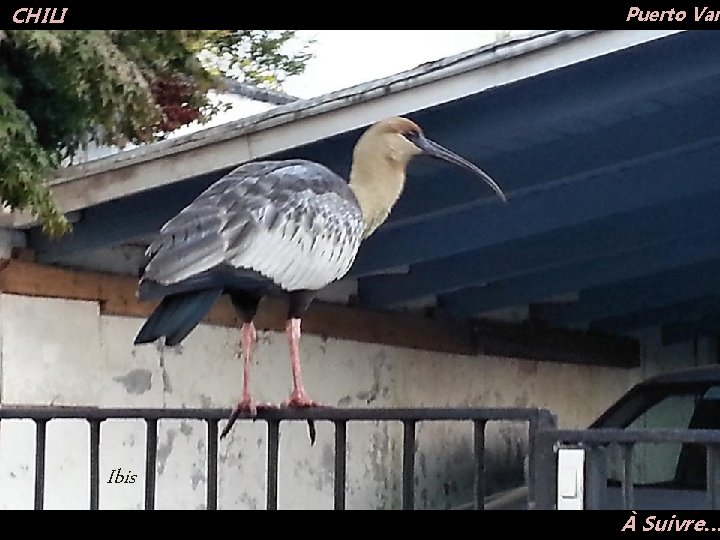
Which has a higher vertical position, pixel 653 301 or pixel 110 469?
pixel 653 301

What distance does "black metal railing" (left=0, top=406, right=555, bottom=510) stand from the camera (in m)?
2.20

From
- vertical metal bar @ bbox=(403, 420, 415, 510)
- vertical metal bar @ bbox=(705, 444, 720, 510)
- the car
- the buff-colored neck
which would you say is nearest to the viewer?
vertical metal bar @ bbox=(705, 444, 720, 510)

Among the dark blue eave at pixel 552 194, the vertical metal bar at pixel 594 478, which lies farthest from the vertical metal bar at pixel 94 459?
the dark blue eave at pixel 552 194

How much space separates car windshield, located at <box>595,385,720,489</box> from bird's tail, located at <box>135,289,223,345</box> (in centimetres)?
215

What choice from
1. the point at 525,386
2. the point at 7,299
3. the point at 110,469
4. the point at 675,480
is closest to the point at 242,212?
the point at 7,299

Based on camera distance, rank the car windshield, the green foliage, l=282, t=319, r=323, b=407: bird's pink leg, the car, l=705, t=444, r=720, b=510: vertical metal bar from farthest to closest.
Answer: the car windshield → the car → the green foliage → l=282, t=319, r=323, b=407: bird's pink leg → l=705, t=444, r=720, b=510: vertical metal bar

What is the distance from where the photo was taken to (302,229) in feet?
8.90

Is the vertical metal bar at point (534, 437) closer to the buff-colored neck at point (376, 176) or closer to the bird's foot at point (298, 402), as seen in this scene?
the bird's foot at point (298, 402)

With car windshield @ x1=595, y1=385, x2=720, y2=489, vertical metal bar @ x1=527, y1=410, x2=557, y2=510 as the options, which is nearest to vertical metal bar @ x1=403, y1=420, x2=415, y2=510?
vertical metal bar @ x1=527, y1=410, x2=557, y2=510

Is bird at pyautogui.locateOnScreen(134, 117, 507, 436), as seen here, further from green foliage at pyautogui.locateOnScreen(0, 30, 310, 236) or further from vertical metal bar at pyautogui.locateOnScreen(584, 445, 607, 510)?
vertical metal bar at pyautogui.locateOnScreen(584, 445, 607, 510)

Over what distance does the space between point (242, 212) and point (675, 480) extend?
2.29 meters

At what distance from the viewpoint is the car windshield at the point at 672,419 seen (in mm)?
4258

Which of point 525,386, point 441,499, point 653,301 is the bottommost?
point 441,499
